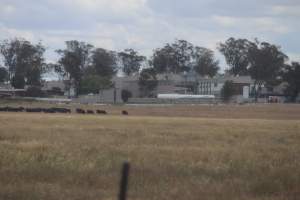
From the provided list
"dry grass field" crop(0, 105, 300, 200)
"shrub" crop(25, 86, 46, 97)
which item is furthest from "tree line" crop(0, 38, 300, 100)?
"dry grass field" crop(0, 105, 300, 200)

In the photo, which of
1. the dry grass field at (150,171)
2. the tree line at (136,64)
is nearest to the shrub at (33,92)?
the tree line at (136,64)

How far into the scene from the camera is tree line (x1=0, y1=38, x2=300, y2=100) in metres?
164

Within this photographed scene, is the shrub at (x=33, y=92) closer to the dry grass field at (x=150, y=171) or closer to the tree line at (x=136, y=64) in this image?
the tree line at (x=136, y=64)

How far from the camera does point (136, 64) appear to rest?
198250 millimetres

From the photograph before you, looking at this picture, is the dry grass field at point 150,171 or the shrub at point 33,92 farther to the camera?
the shrub at point 33,92

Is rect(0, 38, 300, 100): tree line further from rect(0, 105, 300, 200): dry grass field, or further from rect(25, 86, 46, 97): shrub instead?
rect(0, 105, 300, 200): dry grass field

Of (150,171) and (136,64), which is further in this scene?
(136,64)

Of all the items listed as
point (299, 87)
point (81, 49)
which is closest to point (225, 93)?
point (299, 87)

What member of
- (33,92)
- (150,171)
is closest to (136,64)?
(33,92)

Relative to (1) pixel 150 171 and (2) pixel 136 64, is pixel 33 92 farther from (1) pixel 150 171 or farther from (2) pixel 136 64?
(1) pixel 150 171

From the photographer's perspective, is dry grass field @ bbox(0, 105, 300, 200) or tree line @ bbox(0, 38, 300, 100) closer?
dry grass field @ bbox(0, 105, 300, 200)

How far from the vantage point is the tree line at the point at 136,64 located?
16350 cm

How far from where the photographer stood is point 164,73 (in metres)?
196

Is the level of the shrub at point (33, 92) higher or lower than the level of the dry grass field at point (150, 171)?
higher
